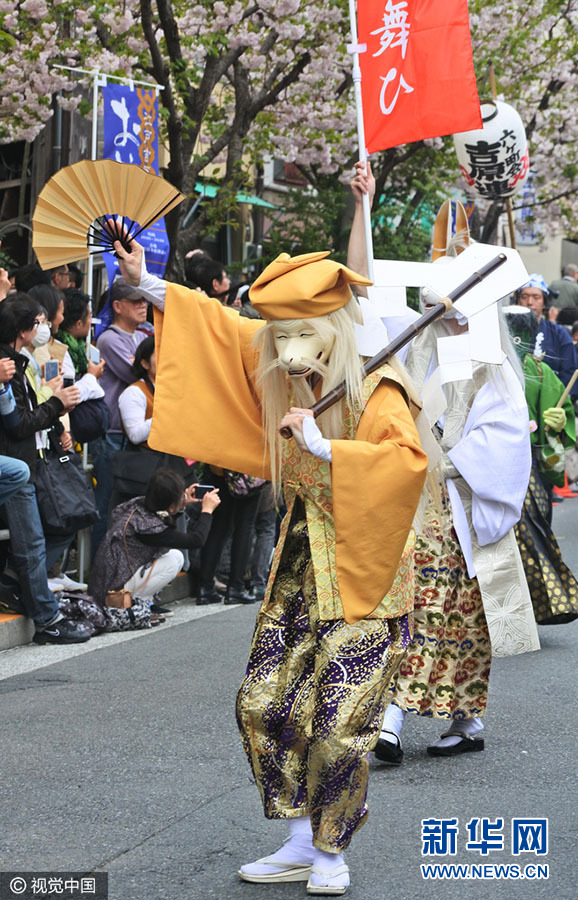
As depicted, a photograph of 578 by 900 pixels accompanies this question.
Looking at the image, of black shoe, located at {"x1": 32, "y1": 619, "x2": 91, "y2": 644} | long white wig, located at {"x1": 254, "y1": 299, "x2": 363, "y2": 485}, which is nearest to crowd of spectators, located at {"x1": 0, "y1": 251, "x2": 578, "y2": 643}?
black shoe, located at {"x1": 32, "y1": 619, "x2": 91, "y2": 644}

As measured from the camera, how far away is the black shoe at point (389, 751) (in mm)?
4906

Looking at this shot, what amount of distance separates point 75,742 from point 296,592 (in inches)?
70.9

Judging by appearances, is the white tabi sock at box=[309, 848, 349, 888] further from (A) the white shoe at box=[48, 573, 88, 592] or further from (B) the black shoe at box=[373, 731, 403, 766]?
(A) the white shoe at box=[48, 573, 88, 592]

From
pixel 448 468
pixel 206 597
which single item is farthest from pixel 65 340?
pixel 448 468

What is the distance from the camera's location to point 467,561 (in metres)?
5.14

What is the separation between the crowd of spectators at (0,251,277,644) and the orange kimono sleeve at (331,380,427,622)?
355 centimetres

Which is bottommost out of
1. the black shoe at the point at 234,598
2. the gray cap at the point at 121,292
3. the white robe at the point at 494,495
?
the black shoe at the point at 234,598

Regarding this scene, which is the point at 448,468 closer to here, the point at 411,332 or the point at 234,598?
the point at 411,332

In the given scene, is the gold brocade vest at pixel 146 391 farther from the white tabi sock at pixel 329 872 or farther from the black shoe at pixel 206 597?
the white tabi sock at pixel 329 872

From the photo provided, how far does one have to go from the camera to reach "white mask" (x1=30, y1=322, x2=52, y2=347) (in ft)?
24.6

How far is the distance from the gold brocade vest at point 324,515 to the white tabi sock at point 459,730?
152 cm

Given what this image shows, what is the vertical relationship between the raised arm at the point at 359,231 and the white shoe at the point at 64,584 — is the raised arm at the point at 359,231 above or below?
above

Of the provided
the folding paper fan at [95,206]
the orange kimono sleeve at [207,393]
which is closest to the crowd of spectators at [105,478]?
the folding paper fan at [95,206]

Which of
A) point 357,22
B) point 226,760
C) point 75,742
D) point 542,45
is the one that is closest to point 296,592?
point 226,760
